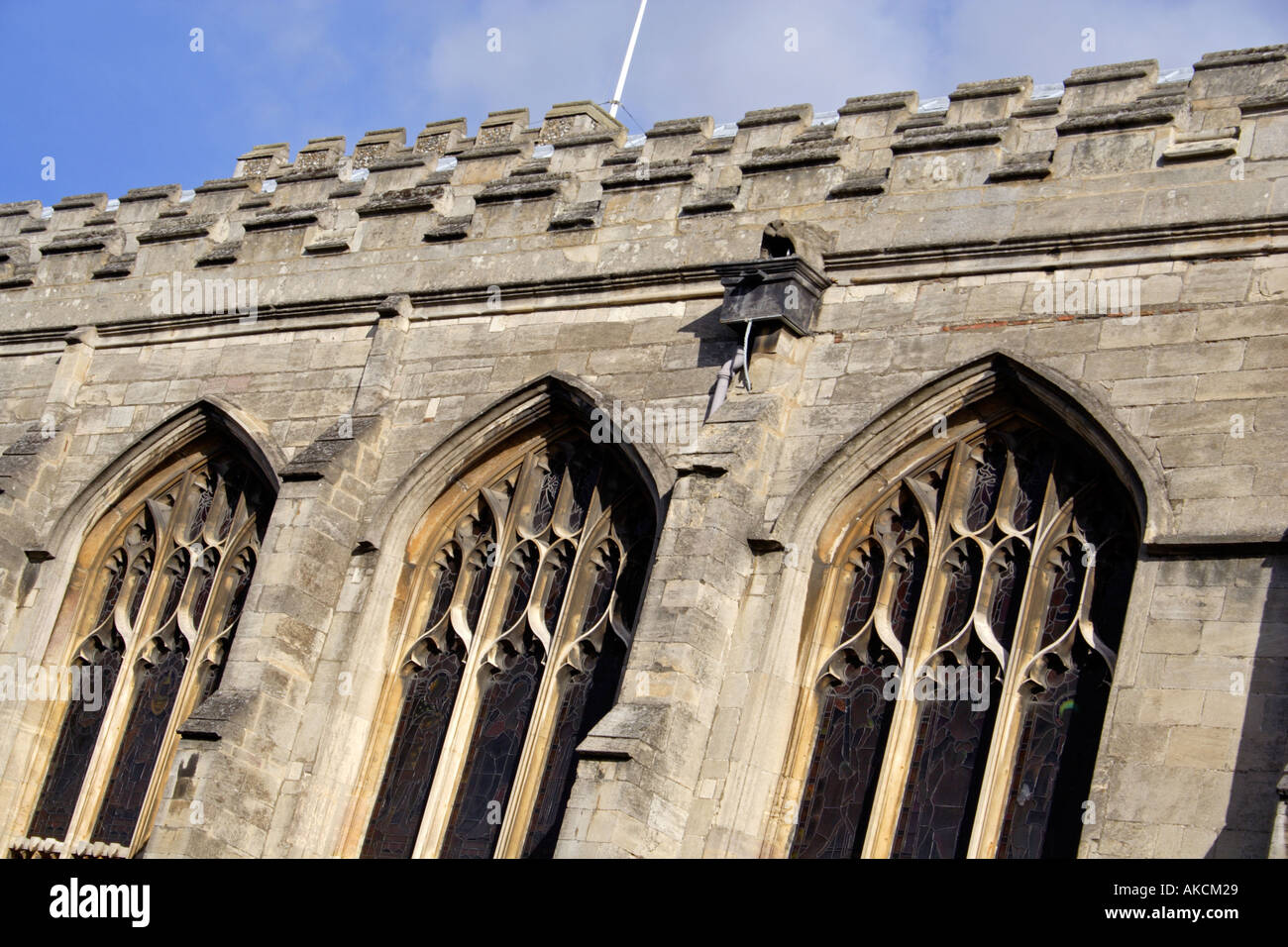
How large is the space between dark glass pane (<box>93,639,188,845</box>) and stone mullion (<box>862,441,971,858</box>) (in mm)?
5782

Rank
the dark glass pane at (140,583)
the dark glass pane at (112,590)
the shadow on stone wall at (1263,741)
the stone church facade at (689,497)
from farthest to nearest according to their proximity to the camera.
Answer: the dark glass pane at (112,590)
the dark glass pane at (140,583)
the stone church facade at (689,497)
the shadow on stone wall at (1263,741)

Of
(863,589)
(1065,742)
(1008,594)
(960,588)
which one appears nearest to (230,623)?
(863,589)

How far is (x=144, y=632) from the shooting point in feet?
51.2

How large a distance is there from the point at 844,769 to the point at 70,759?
6411 millimetres

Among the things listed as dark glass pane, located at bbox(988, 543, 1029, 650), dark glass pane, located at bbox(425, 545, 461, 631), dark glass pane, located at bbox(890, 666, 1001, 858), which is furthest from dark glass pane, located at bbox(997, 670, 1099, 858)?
dark glass pane, located at bbox(425, 545, 461, 631)

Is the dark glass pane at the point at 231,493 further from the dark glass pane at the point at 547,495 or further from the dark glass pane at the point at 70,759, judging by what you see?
the dark glass pane at the point at 547,495

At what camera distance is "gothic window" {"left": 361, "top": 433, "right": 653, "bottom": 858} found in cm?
1313

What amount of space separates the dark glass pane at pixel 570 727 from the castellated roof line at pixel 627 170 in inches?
125

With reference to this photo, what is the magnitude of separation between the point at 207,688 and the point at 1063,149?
23.6 feet

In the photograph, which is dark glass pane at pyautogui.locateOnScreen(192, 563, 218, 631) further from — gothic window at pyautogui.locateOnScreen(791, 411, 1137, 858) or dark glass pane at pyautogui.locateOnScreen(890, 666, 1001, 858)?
dark glass pane at pyautogui.locateOnScreen(890, 666, 1001, 858)

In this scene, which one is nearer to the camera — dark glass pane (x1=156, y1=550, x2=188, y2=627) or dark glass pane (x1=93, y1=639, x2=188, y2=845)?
dark glass pane (x1=93, y1=639, x2=188, y2=845)

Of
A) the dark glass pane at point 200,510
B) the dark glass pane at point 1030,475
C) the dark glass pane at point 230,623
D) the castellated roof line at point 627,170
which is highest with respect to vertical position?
the castellated roof line at point 627,170

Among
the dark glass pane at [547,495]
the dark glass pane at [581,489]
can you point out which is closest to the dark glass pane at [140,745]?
the dark glass pane at [547,495]

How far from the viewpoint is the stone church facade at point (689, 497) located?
11336 millimetres
